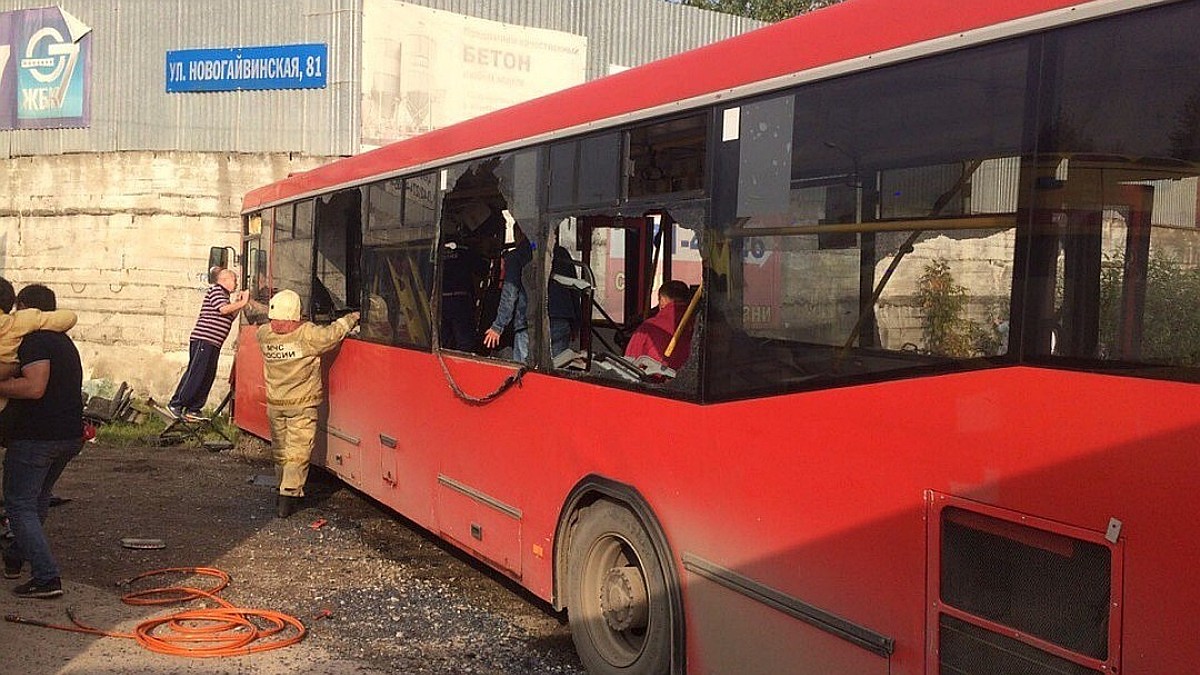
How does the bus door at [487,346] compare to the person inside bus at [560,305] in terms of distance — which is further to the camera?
the bus door at [487,346]

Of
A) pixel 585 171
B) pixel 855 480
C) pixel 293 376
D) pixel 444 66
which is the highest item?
pixel 444 66

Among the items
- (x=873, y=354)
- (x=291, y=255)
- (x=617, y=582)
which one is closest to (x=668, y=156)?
(x=873, y=354)

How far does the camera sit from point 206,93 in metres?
15.1

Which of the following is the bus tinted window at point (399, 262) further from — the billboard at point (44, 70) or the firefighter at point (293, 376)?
the billboard at point (44, 70)

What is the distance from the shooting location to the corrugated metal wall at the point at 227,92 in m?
14.6

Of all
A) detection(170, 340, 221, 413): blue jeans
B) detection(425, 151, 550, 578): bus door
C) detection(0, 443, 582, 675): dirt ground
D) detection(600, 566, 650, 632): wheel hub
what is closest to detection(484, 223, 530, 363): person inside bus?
detection(425, 151, 550, 578): bus door

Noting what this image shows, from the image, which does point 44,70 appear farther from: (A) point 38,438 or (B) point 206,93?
(A) point 38,438

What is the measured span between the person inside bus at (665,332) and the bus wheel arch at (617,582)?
0.60 metres

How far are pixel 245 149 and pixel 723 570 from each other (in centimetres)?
Answer: 1299

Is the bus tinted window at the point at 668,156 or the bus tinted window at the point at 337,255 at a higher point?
the bus tinted window at the point at 668,156

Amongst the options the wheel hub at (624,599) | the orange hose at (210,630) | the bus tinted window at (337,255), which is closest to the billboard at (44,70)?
the bus tinted window at (337,255)

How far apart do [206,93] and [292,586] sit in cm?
1095

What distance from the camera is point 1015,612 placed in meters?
2.82

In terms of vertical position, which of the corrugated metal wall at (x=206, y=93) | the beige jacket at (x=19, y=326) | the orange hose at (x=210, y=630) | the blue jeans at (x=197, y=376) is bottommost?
the orange hose at (x=210, y=630)
